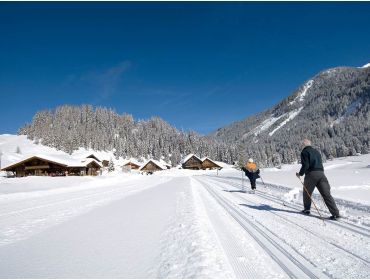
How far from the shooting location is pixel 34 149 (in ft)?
456

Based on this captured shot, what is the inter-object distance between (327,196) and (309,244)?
3.43 meters

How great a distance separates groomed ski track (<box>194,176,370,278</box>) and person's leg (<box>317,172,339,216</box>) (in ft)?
1.16

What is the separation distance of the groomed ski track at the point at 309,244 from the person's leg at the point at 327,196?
353 millimetres

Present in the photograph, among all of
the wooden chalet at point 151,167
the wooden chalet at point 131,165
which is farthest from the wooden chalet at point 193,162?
the wooden chalet at point 131,165

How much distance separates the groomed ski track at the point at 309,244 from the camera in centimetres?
459

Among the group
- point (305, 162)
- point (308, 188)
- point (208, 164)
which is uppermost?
point (208, 164)

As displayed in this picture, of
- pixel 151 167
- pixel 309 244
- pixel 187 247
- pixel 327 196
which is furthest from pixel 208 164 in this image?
pixel 187 247

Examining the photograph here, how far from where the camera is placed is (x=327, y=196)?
8.98m

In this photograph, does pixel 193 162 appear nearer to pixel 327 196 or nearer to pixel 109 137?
pixel 109 137

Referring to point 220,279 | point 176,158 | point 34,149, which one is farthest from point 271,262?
point 176,158

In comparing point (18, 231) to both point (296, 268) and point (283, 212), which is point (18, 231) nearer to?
point (296, 268)

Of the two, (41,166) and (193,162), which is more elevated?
(193,162)

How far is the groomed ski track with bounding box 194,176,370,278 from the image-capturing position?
459 centimetres

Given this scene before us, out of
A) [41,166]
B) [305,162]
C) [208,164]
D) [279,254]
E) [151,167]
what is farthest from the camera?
[208,164]
